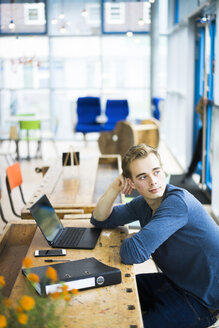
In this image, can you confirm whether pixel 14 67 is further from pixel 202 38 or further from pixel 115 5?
pixel 202 38

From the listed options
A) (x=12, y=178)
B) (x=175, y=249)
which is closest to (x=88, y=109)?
(x=12, y=178)

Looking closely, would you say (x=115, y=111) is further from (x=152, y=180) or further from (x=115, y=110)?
(x=152, y=180)

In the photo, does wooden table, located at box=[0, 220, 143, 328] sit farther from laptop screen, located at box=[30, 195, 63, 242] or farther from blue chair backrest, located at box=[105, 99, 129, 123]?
blue chair backrest, located at box=[105, 99, 129, 123]

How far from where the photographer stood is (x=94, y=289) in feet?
6.53

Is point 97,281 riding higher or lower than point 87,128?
higher

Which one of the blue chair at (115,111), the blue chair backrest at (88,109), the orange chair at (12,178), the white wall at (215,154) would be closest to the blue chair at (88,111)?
the blue chair backrest at (88,109)

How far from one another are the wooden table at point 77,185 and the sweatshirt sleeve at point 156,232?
1.21m

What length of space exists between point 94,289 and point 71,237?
0.62 metres

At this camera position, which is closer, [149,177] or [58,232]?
[149,177]

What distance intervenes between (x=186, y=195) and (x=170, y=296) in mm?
478

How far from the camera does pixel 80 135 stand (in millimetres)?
13016

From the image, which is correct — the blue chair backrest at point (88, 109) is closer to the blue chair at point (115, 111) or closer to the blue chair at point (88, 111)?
the blue chair at point (88, 111)

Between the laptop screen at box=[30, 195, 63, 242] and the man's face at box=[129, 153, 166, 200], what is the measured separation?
0.53 meters

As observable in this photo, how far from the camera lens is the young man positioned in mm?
2170
